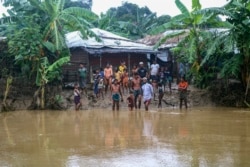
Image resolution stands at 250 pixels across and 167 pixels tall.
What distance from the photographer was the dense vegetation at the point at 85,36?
1770 cm

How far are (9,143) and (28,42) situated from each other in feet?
30.2

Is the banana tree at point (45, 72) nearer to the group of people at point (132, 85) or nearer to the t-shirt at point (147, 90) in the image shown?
the group of people at point (132, 85)

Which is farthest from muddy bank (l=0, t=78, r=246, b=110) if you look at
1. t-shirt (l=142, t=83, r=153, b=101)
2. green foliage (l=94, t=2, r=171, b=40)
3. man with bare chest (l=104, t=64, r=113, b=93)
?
green foliage (l=94, t=2, r=171, b=40)

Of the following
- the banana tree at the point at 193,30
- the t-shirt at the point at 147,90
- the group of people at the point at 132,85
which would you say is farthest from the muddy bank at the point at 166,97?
the t-shirt at the point at 147,90

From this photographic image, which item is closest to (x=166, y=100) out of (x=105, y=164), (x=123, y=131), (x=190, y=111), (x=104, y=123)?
(x=190, y=111)

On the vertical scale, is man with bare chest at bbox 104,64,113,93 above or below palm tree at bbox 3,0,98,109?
below

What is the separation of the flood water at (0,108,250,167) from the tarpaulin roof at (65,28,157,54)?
5.36m

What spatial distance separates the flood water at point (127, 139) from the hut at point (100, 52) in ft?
17.4

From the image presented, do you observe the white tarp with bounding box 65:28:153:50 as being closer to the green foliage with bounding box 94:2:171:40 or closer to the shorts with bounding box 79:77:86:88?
the shorts with bounding box 79:77:86:88

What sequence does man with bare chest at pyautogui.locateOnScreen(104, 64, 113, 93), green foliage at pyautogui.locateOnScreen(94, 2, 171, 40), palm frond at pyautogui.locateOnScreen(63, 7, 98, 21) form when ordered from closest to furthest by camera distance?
palm frond at pyautogui.locateOnScreen(63, 7, 98, 21), man with bare chest at pyautogui.locateOnScreen(104, 64, 113, 93), green foliage at pyautogui.locateOnScreen(94, 2, 171, 40)

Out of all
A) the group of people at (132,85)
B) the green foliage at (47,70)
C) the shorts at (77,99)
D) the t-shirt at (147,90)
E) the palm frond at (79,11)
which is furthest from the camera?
the palm frond at (79,11)

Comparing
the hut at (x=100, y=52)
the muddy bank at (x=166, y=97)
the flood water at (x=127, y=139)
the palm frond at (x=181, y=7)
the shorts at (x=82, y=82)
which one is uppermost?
the palm frond at (x=181, y=7)

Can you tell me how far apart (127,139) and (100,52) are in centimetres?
1136

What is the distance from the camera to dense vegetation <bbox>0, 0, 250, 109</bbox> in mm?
→ 17703
